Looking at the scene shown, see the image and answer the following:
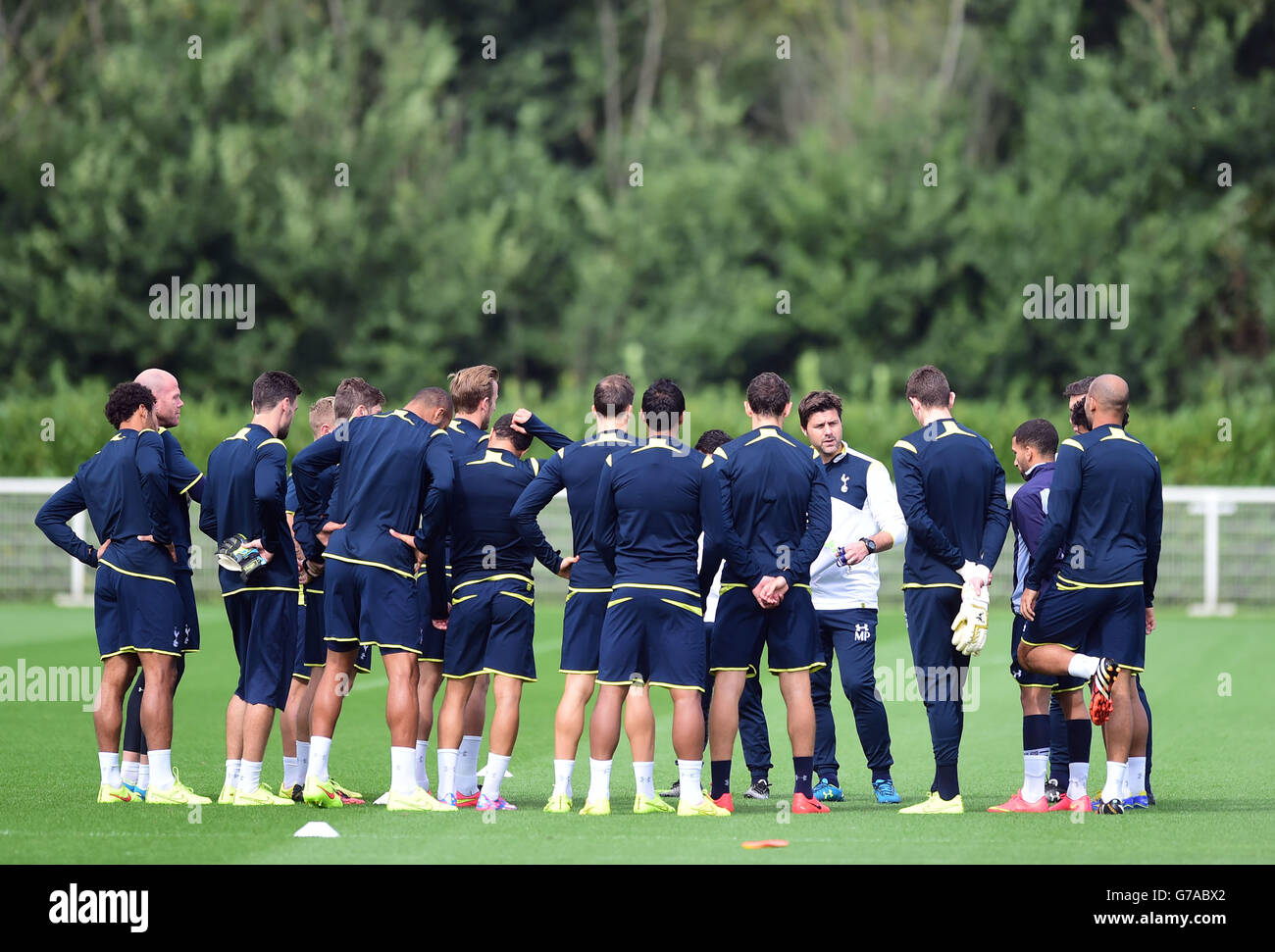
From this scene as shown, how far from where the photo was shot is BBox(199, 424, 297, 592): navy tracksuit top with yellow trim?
8828 mm

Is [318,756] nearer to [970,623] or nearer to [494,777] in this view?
[494,777]

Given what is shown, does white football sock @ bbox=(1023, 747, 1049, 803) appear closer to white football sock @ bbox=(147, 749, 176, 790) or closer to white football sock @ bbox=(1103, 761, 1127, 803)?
white football sock @ bbox=(1103, 761, 1127, 803)

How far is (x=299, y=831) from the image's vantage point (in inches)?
312

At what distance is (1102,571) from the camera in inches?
341

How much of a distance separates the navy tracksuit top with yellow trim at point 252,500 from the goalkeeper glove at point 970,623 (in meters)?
3.45

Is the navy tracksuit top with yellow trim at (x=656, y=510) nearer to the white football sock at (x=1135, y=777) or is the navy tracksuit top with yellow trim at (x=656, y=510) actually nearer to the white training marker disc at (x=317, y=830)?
the white training marker disc at (x=317, y=830)

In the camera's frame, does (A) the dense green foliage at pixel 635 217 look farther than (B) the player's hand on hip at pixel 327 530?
Yes

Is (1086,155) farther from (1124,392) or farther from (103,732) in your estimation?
(103,732)

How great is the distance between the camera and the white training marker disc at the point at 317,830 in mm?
7883

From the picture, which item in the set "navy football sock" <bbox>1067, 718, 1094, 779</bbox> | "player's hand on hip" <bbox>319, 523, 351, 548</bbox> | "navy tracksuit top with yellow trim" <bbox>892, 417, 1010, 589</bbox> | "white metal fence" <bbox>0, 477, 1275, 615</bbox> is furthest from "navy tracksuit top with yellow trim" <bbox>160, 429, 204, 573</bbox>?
"white metal fence" <bbox>0, 477, 1275, 615</bbox>

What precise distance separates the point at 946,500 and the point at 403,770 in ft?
10.2

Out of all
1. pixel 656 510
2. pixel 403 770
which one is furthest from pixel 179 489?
pixel 656 510

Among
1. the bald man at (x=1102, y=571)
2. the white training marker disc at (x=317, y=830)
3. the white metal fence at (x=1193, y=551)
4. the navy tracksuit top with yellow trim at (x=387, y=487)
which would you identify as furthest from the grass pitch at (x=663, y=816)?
the white metal fence at (x=1193, y=551)

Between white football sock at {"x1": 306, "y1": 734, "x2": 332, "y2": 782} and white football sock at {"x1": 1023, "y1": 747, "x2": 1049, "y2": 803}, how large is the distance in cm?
362
